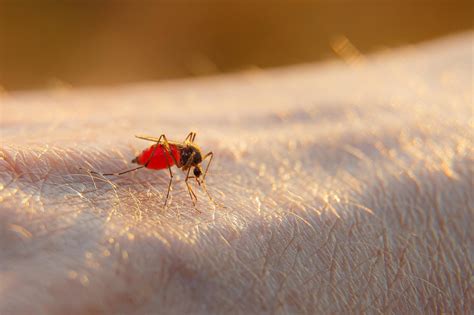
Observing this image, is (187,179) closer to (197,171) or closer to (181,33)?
(197,171)

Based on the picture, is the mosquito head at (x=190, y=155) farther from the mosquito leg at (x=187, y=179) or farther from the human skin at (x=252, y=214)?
the human skin at (x=252, y=214)

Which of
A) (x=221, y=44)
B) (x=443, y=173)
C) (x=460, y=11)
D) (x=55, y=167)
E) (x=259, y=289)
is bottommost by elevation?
(x=259, y=289)

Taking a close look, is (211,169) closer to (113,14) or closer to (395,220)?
(395,220)

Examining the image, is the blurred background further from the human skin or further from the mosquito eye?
the mosquito eye

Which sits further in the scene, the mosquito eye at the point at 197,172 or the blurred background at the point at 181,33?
the blurred background at the point at 181,33

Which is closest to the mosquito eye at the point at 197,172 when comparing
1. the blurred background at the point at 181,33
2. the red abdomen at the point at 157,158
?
the red abdomen at the point at 157,158

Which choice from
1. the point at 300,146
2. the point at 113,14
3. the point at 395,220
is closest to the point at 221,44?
the point at 113,14

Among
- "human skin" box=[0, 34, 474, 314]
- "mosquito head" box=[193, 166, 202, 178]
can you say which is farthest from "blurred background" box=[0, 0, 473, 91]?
"mosquito head" box=[193, 166, 202, 178]
